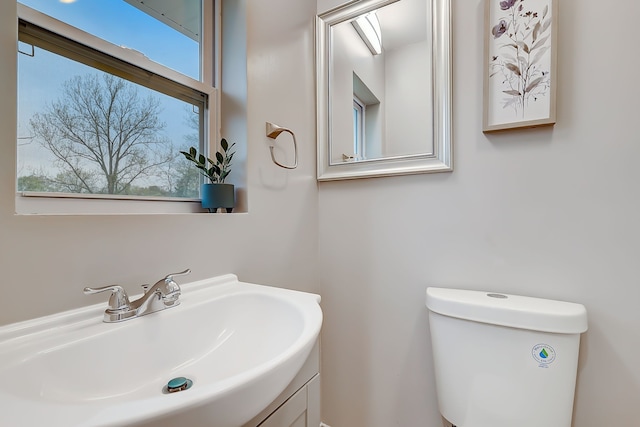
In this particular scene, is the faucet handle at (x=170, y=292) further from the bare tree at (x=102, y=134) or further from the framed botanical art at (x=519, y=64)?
the framed botanical art at (x=519, y=64)

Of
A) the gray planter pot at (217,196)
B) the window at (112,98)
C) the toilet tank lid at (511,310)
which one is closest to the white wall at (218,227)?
the gray planter pot at (217,196)

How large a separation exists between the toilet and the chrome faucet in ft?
2.53

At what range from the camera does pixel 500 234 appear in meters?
0.96

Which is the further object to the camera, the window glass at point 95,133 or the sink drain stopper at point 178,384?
the window glass at point 95,133

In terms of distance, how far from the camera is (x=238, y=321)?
2.52 ft

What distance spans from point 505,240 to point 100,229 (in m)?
1.15

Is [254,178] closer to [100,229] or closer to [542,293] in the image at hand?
[100,229]

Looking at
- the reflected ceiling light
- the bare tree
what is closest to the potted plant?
the bare tree

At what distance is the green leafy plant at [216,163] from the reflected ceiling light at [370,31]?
72 centimetres

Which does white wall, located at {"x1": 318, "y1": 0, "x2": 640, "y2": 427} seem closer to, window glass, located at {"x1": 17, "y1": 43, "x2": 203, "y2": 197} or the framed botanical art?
the framed botanical art

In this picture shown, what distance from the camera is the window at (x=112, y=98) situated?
685 millimetres

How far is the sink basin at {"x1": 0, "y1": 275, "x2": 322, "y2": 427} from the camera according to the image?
0.33 m

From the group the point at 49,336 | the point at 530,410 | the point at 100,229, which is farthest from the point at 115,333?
the point at 530,410

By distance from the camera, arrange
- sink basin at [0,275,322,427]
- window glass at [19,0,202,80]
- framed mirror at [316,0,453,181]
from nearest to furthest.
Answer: sink basin at [0,275,322,427] → window glass at [19,0,202,80] → framed mirror at [316,0,453,181]
